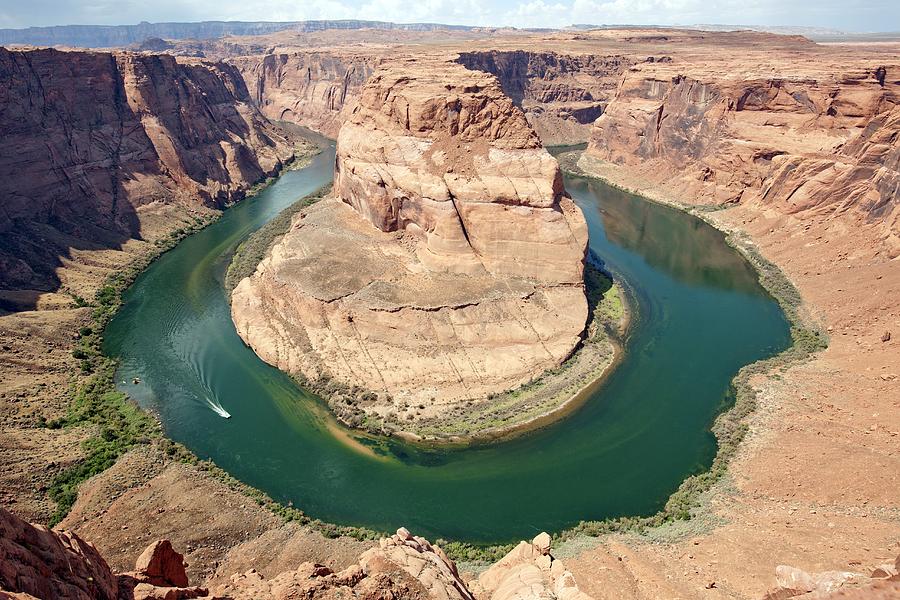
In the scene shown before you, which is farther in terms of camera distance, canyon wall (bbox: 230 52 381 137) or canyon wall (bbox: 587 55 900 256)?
canyon wall (bbox: 230 52 381 137)

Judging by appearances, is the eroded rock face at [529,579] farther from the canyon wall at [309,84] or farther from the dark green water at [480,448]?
the canyon wall at [309,84]

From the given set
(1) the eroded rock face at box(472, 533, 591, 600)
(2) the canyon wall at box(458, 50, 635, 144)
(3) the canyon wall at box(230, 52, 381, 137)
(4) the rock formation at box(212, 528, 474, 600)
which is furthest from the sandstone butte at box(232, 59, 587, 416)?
(3) the canyon wall at box(230, 52, 381, 137)

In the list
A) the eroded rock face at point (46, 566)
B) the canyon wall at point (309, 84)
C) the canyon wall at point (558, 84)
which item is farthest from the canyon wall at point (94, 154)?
the canyon wall at point (558, 84)

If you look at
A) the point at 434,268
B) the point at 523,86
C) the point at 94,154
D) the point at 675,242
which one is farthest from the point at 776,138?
the point at 94,154

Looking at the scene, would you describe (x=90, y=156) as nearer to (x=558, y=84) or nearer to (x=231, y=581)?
(x=231, y=581)

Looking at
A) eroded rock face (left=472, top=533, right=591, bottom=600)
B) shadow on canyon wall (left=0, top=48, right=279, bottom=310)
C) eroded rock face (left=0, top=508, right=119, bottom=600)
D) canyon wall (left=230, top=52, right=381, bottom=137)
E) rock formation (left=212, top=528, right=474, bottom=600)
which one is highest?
canyon wall (left=230, top=52, right=381, bottom=137)

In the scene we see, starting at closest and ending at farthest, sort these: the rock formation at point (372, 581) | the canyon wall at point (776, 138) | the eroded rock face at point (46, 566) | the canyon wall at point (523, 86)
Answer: the eroded rock face at point (46, 566) < the rock formation at point (372, 581) < the canyon wall at point (776, 138) < the canyon wall at point (523, 86)

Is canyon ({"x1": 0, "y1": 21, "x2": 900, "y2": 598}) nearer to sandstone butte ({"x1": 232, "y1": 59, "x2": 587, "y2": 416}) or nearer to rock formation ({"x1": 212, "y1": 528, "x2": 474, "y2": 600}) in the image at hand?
sandstone butte ({"x1": 232, "y1": 59, "x2": 587, "y2": 416})
